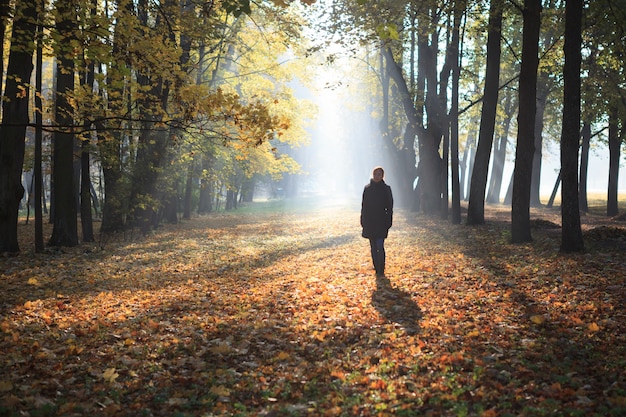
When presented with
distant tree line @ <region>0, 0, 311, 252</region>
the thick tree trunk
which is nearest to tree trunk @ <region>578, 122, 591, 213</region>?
the thick tree trunk

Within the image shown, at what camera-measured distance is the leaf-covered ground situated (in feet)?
14.5

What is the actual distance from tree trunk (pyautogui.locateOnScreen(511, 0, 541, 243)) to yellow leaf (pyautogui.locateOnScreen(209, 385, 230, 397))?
9.58 metres

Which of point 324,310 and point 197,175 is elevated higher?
point 197,175

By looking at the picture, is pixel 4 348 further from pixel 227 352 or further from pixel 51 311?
pixel 227 352

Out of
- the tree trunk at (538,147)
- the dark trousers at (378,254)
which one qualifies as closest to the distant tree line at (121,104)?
the dark trousers at (378,254)

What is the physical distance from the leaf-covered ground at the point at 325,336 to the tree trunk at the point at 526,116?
3.15 feet

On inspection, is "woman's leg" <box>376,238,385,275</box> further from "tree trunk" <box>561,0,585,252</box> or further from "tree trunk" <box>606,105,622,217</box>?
"tree trunk" <box>606,105,622,217</box>

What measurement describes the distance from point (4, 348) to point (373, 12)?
12.7 metres

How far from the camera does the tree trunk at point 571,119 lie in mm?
9797

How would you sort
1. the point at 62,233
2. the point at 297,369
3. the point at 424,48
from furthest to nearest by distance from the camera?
the point at 424,48 < the point at 62,233 < the point at 297,369

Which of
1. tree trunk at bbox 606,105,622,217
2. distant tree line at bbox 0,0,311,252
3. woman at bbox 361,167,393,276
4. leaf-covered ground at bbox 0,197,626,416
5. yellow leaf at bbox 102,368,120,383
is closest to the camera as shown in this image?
leaf-covered ground at bbox 0,197,626,416

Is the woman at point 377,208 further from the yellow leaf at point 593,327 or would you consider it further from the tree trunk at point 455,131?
the tree trunk at point 455,131

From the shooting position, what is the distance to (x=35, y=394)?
4.47 meters

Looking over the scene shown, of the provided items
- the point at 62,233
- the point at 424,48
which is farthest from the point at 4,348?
the point at 424,48
